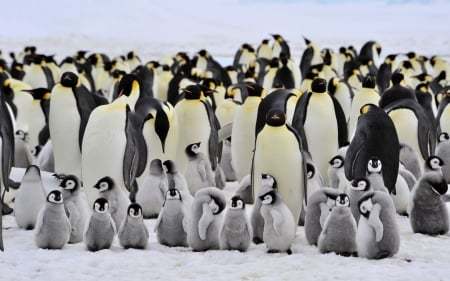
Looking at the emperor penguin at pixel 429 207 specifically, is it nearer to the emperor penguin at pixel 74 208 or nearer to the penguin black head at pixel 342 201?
the penguin black head at pixel 342 201

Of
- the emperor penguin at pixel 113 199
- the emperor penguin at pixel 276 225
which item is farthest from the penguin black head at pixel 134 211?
the emperor penguin at pixel 276 225

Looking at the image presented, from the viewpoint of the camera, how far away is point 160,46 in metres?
35.8

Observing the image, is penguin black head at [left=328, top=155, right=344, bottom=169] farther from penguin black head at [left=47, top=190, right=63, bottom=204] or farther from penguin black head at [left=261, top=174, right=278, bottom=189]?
penguin black head at [left=47, top=190, right=63, bottom=204]

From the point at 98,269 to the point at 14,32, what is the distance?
1546 inches

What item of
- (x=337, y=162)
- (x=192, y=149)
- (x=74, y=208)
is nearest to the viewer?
(x=74, y=208)

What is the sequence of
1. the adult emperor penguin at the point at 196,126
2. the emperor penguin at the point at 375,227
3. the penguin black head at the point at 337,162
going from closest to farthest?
the emperor penguin at the point at 375,227 → the penguin black head at the point at 337,162 → the adult emperor penguin at the point at 196,126

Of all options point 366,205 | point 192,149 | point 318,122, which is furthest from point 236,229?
point 318,122

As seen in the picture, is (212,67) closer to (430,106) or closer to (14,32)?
(430,106)

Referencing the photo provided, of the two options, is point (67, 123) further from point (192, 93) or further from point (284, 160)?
point (284, 160)

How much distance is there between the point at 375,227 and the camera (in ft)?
14.6

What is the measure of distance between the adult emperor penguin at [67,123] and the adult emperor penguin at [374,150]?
7.68ft

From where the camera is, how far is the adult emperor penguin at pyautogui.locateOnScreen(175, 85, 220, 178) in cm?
705

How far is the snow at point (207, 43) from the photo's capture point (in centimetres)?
426

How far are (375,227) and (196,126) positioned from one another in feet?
9.50
